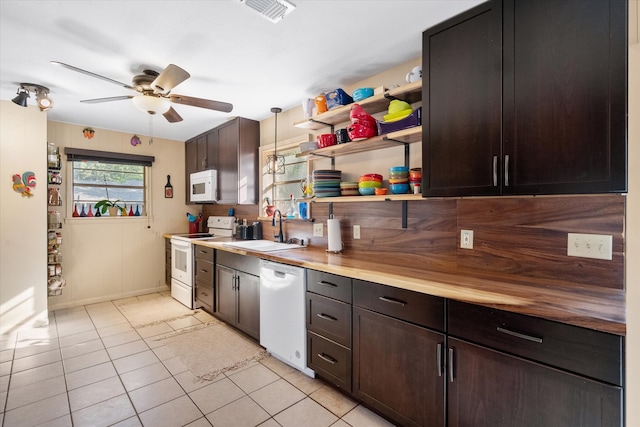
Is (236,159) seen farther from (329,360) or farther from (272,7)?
(329,360)

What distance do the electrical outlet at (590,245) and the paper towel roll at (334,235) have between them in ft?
4.94

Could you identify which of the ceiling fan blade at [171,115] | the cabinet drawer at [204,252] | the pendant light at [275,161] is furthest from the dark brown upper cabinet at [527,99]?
the cabinet drawer at [204,252]

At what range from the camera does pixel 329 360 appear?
2025 mm

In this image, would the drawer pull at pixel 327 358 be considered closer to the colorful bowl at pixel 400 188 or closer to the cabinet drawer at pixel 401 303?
the cabinet drawer at pixel 401 303

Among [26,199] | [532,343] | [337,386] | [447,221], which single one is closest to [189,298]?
[26,199]

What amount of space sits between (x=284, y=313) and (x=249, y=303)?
0.58 meters

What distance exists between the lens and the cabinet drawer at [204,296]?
11.3 feet

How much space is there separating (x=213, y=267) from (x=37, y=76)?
2.24 meters

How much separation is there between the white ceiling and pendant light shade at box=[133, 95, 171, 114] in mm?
202

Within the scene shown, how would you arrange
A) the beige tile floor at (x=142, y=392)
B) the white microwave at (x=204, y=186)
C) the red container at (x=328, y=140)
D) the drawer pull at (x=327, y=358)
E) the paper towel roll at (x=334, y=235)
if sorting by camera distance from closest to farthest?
the beige tile floor at (x=142, y=392) → the drawer pull at (x=327, y=358) → the red container at (x=328, y=140) → the paper towel roll at (x=334, y=235) → the white microwave at (x=204, y=186)

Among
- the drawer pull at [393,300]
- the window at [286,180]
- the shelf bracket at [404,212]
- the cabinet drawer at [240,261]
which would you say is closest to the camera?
the drawer pull at [393,300]

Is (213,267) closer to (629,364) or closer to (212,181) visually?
(212,181)

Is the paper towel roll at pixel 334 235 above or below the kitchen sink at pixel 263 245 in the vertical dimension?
above

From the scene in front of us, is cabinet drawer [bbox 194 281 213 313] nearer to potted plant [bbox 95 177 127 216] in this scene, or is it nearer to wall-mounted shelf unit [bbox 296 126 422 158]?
potted plant [bbox 95 177 127 216]
